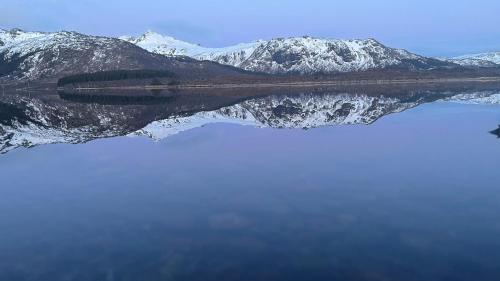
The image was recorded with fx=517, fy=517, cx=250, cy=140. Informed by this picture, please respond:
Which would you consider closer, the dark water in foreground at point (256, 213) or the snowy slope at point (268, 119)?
the dark water in foreground at point (256, 213)

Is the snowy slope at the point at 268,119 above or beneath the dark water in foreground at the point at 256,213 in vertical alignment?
beneath

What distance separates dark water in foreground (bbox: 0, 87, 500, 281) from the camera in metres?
17.9

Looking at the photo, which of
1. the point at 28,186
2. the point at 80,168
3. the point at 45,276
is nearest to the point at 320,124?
the point at 80,168

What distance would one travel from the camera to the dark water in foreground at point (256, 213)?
58.6 feet

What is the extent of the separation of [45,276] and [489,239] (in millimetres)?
16362

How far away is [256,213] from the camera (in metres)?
23.9

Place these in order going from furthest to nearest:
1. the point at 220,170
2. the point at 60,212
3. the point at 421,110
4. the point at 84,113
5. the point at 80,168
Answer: the point at 84,113 → the point at 421,110 → the point at 80,168 → the point at 220,170 → the point at 60,212

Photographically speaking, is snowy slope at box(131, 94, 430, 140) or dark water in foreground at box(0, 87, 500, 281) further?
snowy slope at box(131, 94, 430, 140)

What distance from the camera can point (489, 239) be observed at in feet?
65.5

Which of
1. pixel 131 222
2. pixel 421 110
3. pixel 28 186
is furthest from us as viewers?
pixel 421 110

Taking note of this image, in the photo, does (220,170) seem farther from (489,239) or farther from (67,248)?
(489,239)

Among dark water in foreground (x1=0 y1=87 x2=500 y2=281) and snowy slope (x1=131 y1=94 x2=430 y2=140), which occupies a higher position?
dark water in foreground (x1=0 y1=87 x2=500 y2=281)

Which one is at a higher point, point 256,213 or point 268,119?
point 256,213

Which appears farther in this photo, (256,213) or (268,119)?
(268,119)
